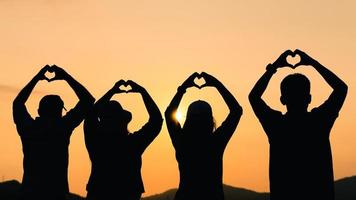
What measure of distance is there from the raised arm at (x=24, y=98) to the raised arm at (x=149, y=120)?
4.99 feet

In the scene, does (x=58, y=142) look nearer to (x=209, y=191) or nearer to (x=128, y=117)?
(x=128, y=117)

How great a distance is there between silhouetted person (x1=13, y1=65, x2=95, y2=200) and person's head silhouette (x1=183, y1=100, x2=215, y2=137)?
208 cm

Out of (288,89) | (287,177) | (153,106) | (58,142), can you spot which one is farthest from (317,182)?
(58,142)

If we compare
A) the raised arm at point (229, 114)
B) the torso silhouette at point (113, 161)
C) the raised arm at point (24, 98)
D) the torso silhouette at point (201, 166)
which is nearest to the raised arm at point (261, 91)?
the raised arm at point (229, 114)

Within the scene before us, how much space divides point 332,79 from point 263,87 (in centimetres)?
102

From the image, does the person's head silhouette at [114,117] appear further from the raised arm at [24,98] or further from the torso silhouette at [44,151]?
the raised arm at [24,98]

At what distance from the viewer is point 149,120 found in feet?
40.0

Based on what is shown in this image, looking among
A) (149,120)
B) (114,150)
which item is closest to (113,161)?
(114,150)

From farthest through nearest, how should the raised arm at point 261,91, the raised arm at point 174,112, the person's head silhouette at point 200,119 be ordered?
1. the raised arm at point 174,112
2. the person's head silhouette at point 200,119
3. the raised arm at point 261,91

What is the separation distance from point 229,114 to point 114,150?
2.20 m

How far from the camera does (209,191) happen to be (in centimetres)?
1151

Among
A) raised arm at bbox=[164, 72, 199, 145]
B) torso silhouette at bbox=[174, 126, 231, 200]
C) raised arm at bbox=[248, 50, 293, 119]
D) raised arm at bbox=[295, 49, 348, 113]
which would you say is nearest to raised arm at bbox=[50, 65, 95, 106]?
raised arm at bbox=[164, 72, 199, 145]

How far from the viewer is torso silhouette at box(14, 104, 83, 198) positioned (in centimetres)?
1238

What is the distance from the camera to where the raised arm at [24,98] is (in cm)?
1242
